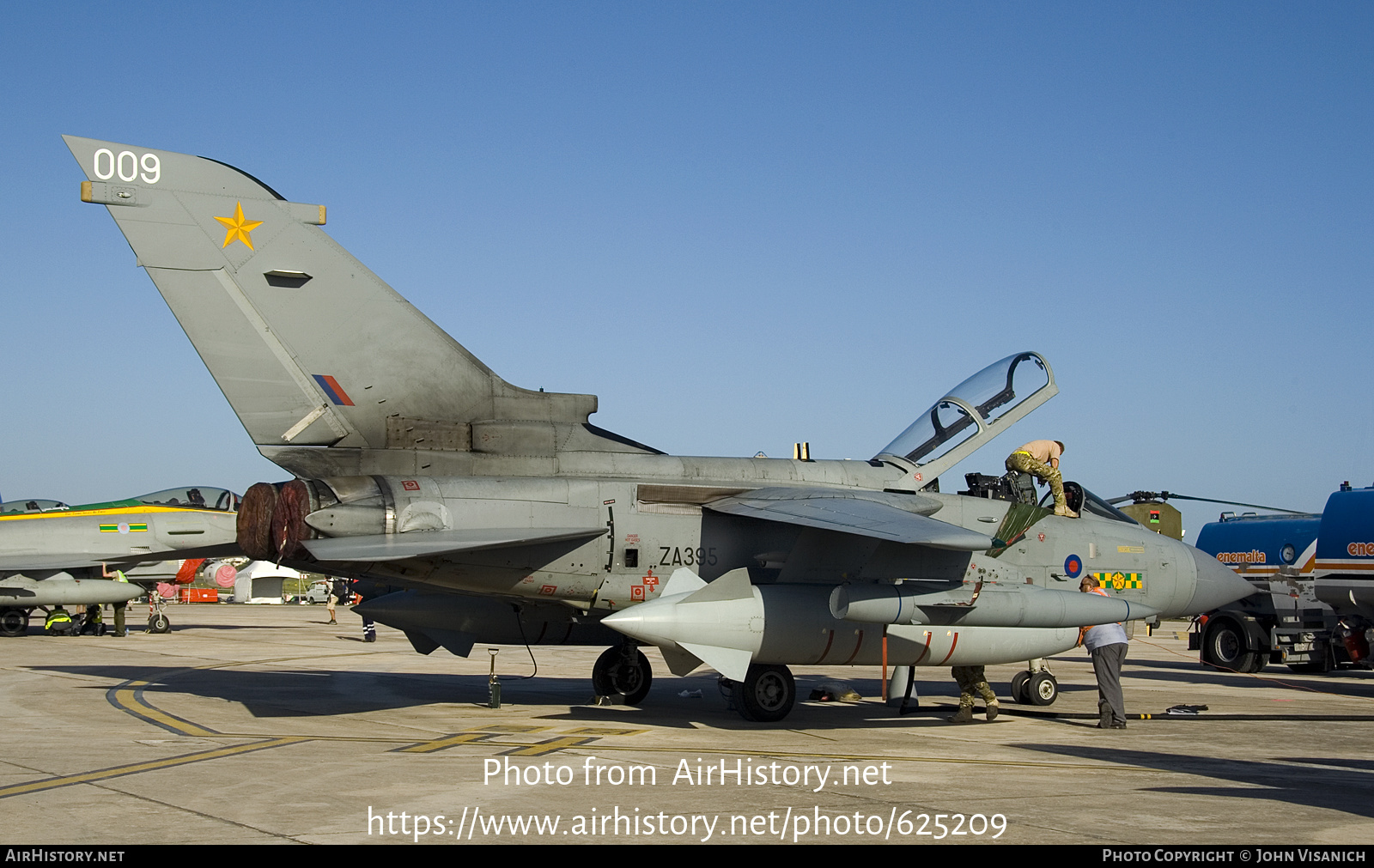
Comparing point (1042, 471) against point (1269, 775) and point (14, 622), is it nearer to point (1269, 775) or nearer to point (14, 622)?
point (1269, 775)

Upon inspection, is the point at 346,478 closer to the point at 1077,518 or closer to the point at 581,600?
the point at 581,600

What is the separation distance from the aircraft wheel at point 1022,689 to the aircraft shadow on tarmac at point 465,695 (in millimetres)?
806

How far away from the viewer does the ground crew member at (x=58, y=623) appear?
2591cm

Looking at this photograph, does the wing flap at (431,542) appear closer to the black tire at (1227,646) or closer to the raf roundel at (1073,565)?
the raf roundel at (1073,565)

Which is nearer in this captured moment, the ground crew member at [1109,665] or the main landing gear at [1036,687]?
the ground crew member at [1109,665]

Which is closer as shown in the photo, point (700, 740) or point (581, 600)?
point (700, 740)

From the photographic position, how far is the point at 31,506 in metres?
24.4

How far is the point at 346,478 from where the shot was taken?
10531 millimetres

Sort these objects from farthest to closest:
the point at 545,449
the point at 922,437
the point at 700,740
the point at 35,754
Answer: the point at 922,437
the point at 545,449
the point at 700,740
the point at 35,754

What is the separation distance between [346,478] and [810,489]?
4.70 metres

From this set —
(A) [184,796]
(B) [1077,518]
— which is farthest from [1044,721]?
(A) [184,796]

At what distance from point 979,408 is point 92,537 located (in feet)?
59.7

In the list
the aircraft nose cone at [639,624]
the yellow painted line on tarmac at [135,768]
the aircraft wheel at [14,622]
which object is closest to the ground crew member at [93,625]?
the aircraft wheel at [14,622]

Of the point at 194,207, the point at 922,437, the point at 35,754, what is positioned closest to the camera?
the point at 35,754
